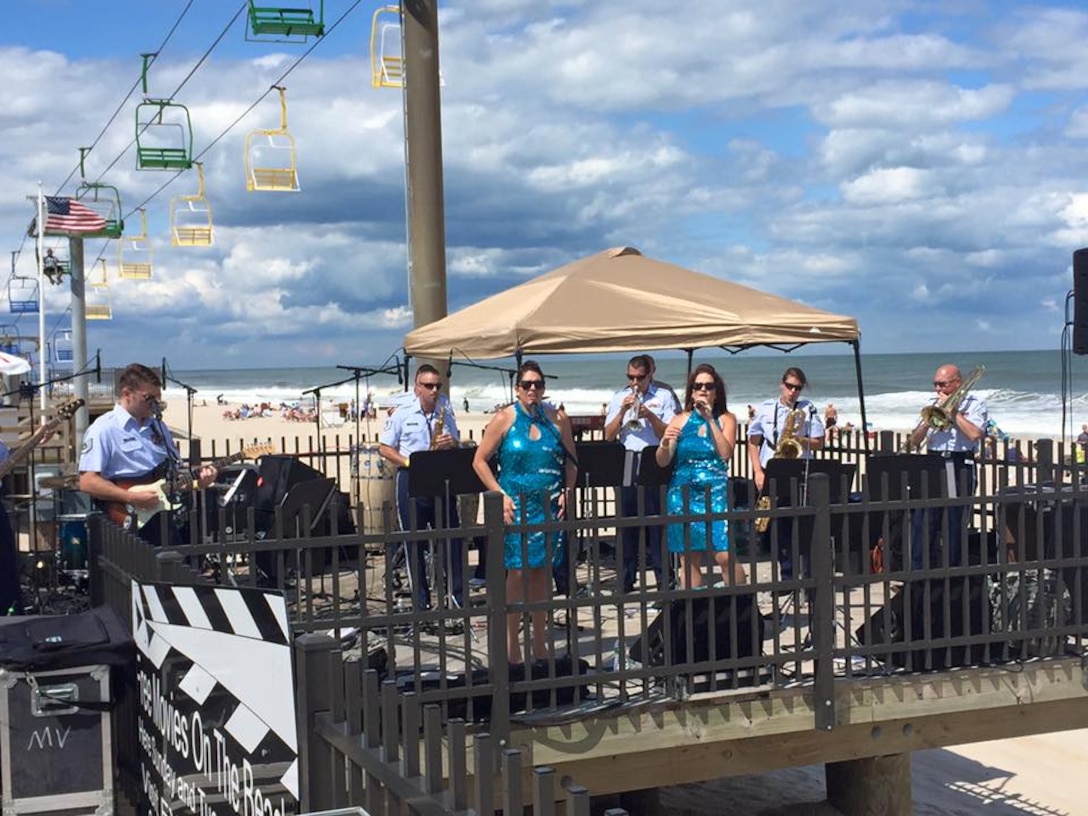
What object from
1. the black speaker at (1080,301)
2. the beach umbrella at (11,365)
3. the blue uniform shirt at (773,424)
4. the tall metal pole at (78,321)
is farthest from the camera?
the tall metal pole at (78,321)

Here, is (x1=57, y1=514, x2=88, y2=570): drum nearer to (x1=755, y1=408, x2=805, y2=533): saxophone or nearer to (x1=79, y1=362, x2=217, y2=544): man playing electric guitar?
(x1=79, y1=362, x2=217, y2=544): man playing electric guitar

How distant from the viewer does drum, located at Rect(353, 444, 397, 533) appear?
410 inches

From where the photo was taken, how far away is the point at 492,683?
539cm

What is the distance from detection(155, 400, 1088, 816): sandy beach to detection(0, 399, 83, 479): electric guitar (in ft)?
16.7

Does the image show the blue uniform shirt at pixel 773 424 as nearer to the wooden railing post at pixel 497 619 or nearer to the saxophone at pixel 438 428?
the saxophone at pixel 438 428

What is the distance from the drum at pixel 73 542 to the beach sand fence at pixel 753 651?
316 cm

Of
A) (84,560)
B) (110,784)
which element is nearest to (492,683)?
(110,784)

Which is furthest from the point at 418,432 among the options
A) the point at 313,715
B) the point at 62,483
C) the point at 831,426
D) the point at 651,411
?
the point at 313,715

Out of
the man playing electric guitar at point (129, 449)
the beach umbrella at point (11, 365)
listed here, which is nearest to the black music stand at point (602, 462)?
the man playing electric guitar at point (129, 449)

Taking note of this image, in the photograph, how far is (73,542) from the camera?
893 centimetres

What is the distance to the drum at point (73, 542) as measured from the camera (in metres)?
8.83

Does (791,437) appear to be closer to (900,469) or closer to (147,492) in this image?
(900,469)

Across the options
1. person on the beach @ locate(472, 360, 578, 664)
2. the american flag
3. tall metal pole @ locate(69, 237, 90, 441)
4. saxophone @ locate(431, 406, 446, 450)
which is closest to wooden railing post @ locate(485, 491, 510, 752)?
person on the beach @ locate(472, 360, 578, 664)

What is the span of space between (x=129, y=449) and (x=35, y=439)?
235 cm
